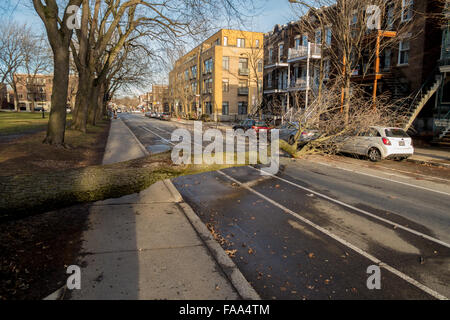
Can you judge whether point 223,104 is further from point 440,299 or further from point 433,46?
point 440,299

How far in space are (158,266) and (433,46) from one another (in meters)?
23.9

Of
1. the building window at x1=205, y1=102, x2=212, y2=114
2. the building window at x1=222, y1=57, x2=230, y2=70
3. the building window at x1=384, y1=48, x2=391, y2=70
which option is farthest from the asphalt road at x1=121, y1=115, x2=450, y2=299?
the building window at x1=205, y1=102, x2=212, y2=114

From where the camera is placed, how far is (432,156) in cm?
1491

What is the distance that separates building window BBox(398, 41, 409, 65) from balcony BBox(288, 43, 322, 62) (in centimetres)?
718

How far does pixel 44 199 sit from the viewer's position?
4016 mm

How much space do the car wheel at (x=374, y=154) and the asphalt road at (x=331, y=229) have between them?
2805 millimetres

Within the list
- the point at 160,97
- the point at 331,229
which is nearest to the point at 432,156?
the point at 331,229

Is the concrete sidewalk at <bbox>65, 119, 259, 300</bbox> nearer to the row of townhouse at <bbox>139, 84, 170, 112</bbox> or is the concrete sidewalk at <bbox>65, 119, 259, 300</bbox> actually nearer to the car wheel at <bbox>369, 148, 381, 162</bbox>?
the car wheel at <bbox>369, 148, 381, 162</bbox>

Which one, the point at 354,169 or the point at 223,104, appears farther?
the point at 223,104

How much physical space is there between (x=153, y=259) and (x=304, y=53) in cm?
2969

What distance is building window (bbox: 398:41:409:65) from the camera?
2210 centimetres

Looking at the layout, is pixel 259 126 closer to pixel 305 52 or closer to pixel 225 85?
pixel 305 52

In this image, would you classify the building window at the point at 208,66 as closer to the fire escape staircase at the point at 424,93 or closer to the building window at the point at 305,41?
the building window at the point at 305,41

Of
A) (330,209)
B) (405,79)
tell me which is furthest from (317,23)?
(330,209)
